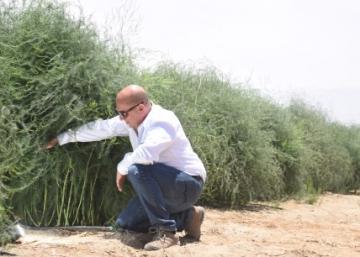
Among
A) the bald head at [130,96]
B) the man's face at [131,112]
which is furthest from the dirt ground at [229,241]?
the bald head at [130,96]

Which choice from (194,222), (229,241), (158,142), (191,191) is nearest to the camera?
(158,142)

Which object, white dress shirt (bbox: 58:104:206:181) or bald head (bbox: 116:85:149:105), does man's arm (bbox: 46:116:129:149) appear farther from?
bald head (bbox: 116:85:149:105)

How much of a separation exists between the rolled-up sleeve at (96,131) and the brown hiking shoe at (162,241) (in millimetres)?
999

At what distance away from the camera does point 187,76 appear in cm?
1023

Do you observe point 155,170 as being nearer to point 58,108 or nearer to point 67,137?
point 67,137

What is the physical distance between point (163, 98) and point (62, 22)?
1.33m

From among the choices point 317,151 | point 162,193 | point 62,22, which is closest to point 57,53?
point 62,22

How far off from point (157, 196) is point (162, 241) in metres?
0.36

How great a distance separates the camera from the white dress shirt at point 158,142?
502cm

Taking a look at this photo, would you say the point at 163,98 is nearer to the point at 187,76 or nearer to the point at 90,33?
the point at 90,33

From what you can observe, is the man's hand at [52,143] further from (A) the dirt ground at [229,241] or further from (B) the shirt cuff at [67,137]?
(A) the dirt ground at [229,241]

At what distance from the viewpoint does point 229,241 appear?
19.7ft

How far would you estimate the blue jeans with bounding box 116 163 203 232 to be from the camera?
16.7ft

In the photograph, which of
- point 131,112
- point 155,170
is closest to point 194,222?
point 155,170
